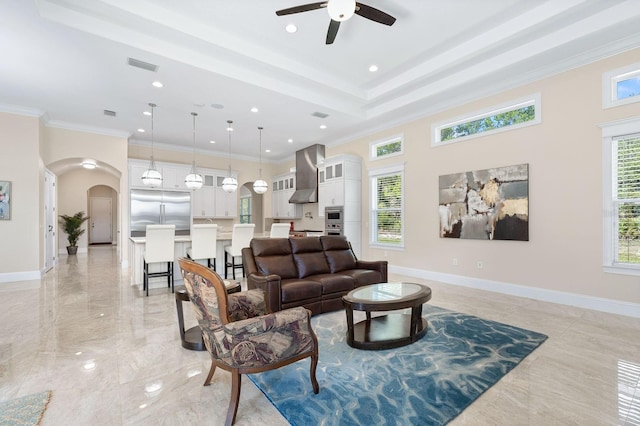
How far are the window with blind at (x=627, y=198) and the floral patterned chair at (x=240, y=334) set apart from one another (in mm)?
4229

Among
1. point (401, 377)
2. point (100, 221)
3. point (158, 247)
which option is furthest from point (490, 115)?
point (100, 221)

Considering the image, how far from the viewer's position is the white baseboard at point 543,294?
374 cm

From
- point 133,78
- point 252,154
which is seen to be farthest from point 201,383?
point 252,154

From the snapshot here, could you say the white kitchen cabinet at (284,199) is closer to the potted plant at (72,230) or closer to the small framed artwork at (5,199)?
the small framed artwork at (5,199)

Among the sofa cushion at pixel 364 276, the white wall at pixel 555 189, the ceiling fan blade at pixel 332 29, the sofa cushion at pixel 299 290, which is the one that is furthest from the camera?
the sofa cushion at pixel 364 276

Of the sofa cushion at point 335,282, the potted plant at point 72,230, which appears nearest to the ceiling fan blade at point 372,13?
the sofa cushion at point 335,282

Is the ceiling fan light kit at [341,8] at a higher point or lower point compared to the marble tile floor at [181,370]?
higher

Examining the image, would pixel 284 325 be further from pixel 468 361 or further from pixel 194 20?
pixel 194 20

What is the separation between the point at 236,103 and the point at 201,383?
4.71 metres

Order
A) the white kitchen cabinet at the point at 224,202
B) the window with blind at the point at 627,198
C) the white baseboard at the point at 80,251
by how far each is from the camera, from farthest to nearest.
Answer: the white baseboard at the point at 80,251, the white kitchen cabinet at the point at 224,202, the window with blind at the point at 627,198

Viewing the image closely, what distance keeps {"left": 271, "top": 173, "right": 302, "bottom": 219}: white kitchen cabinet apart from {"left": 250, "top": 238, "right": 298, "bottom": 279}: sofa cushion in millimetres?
5328

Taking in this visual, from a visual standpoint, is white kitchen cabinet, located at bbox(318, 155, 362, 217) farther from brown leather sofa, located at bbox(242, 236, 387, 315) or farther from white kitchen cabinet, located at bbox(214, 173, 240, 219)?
white kitchen cabinet, located at bbox(214, 173, 240, 219)

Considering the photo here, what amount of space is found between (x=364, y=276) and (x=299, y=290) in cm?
103

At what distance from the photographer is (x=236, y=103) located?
554 cm
